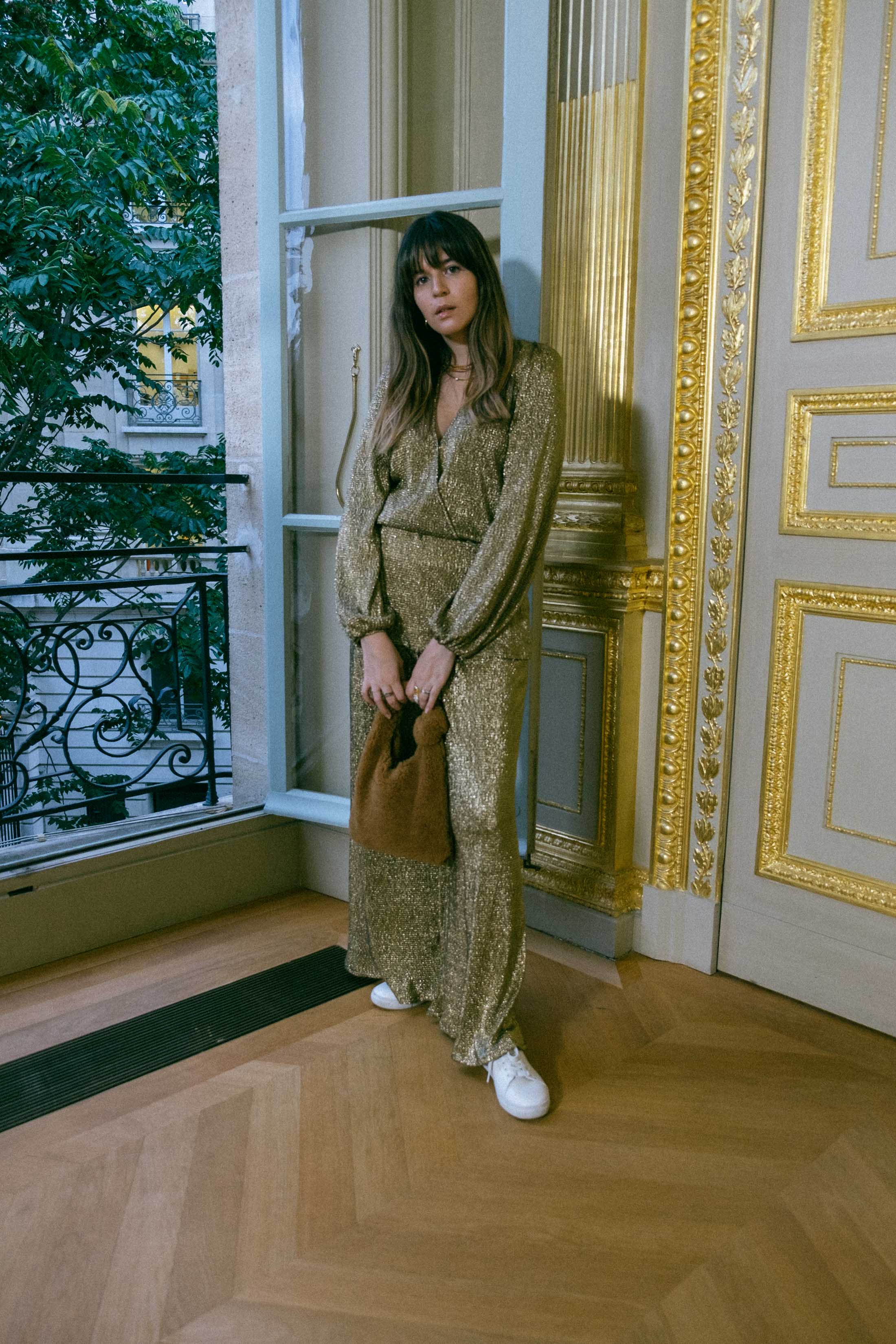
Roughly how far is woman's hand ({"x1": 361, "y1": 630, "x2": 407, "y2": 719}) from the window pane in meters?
0.99

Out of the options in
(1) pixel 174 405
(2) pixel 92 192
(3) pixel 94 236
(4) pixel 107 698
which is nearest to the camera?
(2) pixel 92 192

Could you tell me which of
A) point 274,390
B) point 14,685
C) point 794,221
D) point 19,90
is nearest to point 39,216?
point 19,90

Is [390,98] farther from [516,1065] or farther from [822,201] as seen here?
[516,1065]

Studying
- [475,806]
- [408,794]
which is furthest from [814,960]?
[408,794]

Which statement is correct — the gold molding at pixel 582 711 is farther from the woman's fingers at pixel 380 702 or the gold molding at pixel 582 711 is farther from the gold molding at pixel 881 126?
the gold molding at pixel 881 126

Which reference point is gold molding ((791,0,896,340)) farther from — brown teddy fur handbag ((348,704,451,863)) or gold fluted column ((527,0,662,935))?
brown teddy fur handbag ((348,704,451,863))

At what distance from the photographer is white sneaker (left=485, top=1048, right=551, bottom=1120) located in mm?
1689

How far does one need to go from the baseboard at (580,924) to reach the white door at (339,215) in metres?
0.37

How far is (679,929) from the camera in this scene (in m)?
2.31

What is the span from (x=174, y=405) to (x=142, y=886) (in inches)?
404

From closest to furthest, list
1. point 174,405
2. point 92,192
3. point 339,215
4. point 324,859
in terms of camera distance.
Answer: point 339,215, point 324,859, point 92,192, point 174,405

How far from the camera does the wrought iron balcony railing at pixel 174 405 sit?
11.5m

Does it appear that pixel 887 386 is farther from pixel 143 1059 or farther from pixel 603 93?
pixel 143 1059

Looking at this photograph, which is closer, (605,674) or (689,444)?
(689,444)
